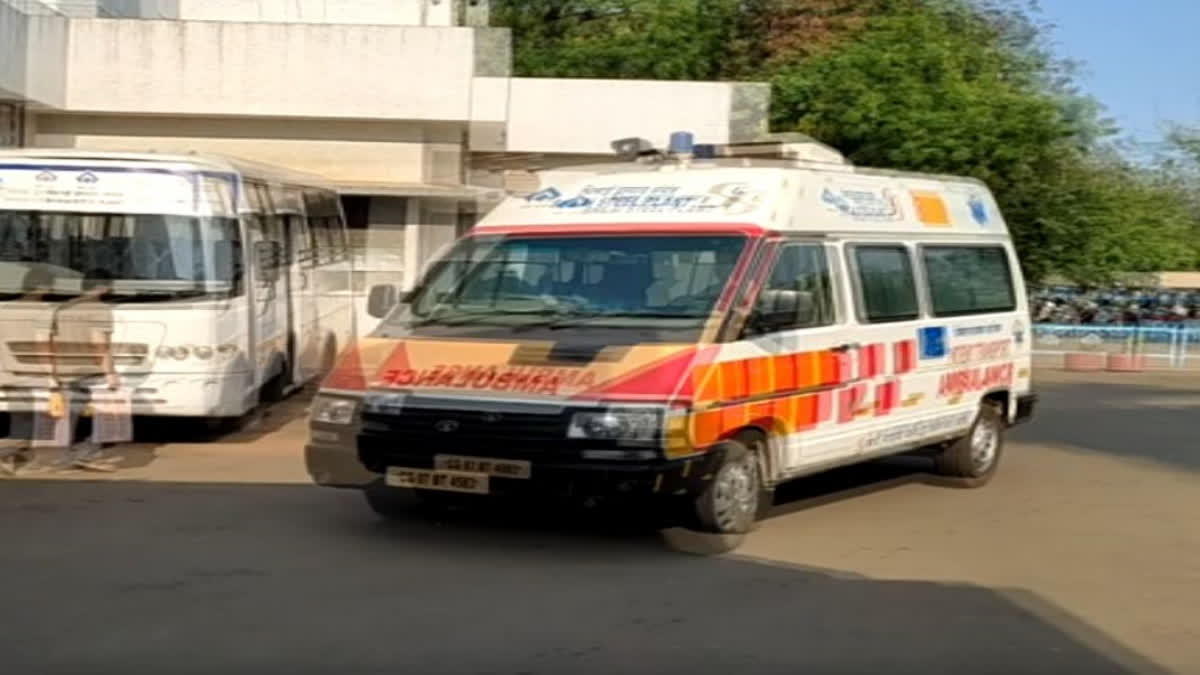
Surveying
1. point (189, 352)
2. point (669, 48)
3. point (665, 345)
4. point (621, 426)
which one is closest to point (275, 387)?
point (189, 352)

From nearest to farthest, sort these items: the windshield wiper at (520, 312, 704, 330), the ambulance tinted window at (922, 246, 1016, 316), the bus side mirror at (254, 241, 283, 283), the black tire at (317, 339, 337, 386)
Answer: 1. the windshield wiper at (520, 312, 704, 330)
2. the ambulance tinted window at (922, 246, 1016, 316)
3. the bus side mirror at (254, 241, 283, 283)
4. the black tire at (317, 339, 337, 386)

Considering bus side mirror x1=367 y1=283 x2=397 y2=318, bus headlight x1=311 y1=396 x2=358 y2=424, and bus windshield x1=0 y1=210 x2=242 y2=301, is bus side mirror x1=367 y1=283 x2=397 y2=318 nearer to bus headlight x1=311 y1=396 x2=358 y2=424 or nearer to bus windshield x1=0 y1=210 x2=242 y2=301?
bus headlight x1=311 y1=396 x2=358 y2=424

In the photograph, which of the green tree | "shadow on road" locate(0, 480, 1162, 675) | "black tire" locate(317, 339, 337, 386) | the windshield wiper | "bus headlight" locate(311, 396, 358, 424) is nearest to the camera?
"shadow on road" locate(0, 480, 1162, 675)

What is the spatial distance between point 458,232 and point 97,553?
1794 cm

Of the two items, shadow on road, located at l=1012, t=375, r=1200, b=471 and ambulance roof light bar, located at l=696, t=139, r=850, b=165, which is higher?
ambulance roof light bar, located at l=696, t=139, r=850, b=165

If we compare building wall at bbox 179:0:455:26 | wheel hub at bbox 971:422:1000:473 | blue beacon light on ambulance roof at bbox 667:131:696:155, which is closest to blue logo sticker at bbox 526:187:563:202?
blue beacon light on ambulance roof at bbox 667:131:696:155

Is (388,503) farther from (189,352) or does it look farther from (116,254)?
(116,254)

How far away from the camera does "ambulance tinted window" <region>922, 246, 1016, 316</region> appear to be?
11.5 metres

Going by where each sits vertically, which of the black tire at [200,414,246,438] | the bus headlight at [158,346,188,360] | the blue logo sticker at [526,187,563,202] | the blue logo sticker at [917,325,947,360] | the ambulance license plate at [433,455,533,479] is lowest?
the black tire at [200,414,246,438]

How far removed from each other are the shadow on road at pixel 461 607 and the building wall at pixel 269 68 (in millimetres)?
13394

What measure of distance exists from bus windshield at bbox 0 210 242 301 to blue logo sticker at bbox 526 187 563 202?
3753mm

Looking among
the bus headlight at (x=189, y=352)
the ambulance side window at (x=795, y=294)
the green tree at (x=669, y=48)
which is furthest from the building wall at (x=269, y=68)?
the ambulance side window at (x=795, y=294)

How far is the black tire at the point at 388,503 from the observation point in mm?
9922

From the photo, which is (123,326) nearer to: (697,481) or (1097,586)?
(697,481)
